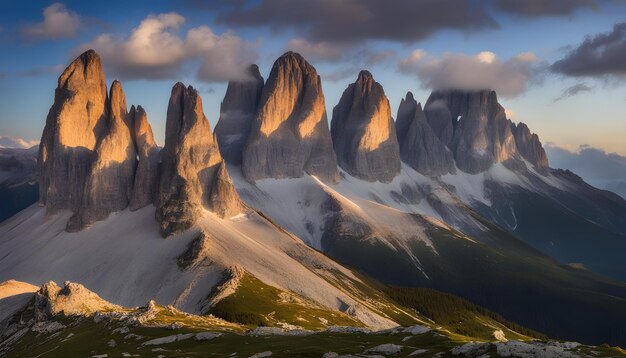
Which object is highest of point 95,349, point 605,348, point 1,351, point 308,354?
point 605,348

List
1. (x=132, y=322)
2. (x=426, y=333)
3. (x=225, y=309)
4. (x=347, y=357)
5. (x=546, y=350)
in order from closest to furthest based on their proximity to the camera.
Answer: (x=546, y=350)
(x=347, y=357)
(x=426, y=333)
(x=132, y=322)
(x=225, y=309)

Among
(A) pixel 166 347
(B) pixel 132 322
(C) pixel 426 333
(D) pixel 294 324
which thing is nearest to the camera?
(C) pixel 426 333

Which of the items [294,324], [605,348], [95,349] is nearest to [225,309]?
[294,324]

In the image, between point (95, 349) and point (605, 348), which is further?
point (95, 349)

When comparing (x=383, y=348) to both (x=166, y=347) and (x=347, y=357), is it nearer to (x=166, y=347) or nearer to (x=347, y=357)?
(x=347, y=357)

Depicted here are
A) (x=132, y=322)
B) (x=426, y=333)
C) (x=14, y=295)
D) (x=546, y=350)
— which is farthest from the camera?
(x=14, y=295)

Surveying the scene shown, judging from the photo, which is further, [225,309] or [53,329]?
[225,309]

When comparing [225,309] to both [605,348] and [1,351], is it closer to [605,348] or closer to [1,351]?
[1,351]

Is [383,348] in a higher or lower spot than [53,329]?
higher

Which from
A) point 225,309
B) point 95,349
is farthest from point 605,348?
point 225,309
